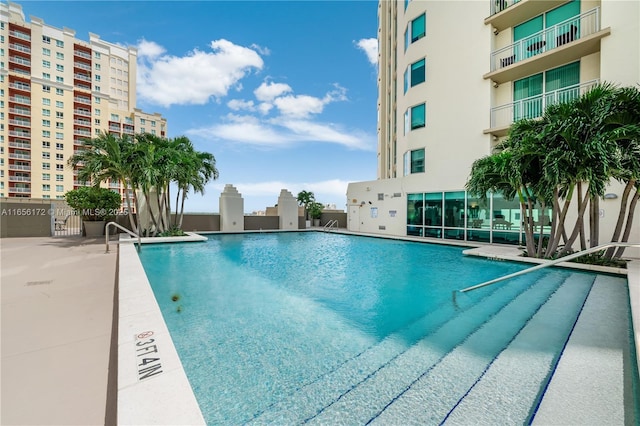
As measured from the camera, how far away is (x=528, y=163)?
8.69 m

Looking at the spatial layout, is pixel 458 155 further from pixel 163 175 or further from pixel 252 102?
pixel 252 102

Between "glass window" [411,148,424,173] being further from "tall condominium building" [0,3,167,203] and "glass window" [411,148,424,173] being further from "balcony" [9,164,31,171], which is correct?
"balcony" [9,164,31,171]

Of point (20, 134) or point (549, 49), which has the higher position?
point (20, 134)

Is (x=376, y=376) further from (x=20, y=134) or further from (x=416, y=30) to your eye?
(x=20, y=134)

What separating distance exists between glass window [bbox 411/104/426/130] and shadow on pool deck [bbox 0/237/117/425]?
1626cm

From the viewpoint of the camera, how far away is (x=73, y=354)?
289 cm

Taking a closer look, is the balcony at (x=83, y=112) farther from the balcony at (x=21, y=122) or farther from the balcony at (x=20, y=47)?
the balcony at (x=20, y=47)

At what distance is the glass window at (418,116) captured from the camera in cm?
1635

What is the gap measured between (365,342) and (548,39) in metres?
15.8

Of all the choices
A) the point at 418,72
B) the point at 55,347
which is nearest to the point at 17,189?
the point at 418,72

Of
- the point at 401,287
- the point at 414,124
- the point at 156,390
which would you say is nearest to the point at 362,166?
the point at 414,124

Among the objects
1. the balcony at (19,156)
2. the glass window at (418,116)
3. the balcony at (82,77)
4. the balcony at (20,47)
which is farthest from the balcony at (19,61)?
the glass window at (418,116)

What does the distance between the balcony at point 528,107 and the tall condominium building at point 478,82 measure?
4 centimetres

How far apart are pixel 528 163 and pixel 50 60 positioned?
7161cm
